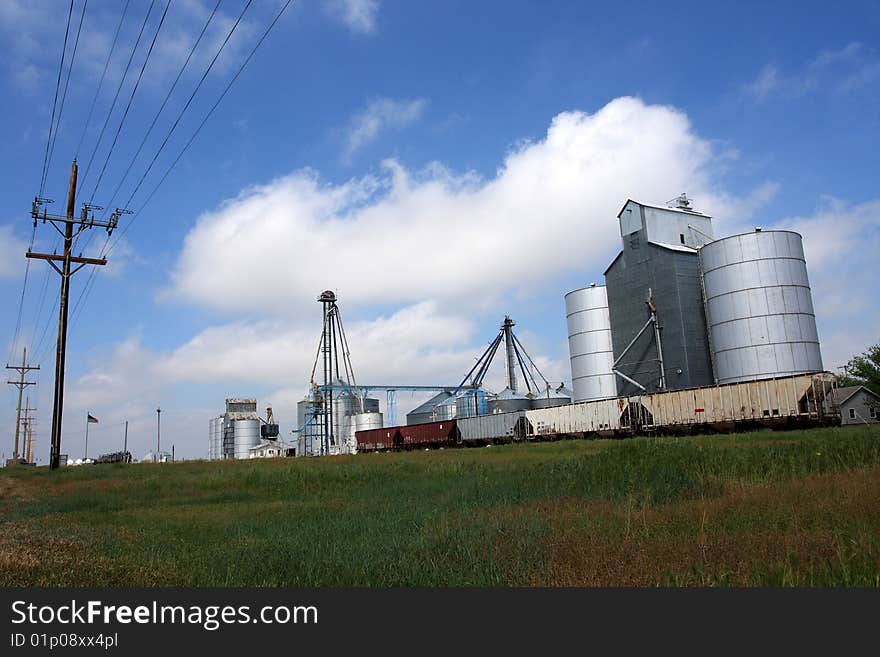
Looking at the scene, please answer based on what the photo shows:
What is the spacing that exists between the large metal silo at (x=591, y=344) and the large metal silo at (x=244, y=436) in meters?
73.5

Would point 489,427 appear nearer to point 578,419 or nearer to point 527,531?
point 578,419

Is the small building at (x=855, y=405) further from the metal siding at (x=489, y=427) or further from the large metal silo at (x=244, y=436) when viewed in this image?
the large metal silo at (x=244, y=436)

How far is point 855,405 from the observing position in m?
36.1

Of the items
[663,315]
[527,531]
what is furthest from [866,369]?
[527,531]

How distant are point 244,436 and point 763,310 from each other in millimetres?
93576

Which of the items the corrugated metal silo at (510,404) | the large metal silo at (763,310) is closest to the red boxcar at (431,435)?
the corrugated metal silo at (510,404)

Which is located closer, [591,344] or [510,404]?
[591,344]

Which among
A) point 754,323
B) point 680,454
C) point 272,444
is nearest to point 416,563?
point 680,454

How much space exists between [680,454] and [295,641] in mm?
13854

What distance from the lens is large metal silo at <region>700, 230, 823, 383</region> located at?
4553 centimetres

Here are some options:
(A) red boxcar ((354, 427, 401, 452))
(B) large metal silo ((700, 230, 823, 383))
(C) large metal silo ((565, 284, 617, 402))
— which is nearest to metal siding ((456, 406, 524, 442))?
(C) large metal silo ((565, 284, 617, 402))

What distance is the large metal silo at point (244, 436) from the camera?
379ft

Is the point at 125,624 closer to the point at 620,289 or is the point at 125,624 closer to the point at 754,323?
the point at 754,323

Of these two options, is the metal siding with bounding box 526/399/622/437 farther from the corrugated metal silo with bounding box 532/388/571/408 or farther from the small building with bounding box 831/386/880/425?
the corrugated metal silo with bounding box 532/388/571/408
